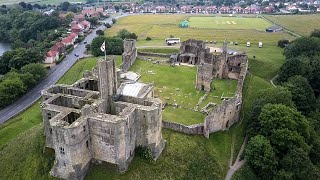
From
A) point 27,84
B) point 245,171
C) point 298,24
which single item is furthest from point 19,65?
point 298,24

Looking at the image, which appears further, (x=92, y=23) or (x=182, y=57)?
(x=92, y=23)

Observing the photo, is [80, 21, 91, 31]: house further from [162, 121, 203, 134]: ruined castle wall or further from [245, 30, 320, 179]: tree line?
[162, 121, 203, 134]: ruined castle wall

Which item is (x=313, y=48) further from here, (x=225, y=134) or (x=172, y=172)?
(x=172, y=172)

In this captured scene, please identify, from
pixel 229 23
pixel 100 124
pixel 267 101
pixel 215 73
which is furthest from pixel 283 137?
pixel 229 23

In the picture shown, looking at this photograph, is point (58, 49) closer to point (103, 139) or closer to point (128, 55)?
point (128, 55)

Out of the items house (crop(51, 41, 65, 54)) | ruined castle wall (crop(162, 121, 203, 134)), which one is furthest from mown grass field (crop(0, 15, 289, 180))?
house (crop(51, 41, 65, 54))

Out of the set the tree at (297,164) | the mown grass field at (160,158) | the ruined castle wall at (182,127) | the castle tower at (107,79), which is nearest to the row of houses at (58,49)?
the mown grass field at (160,158)
